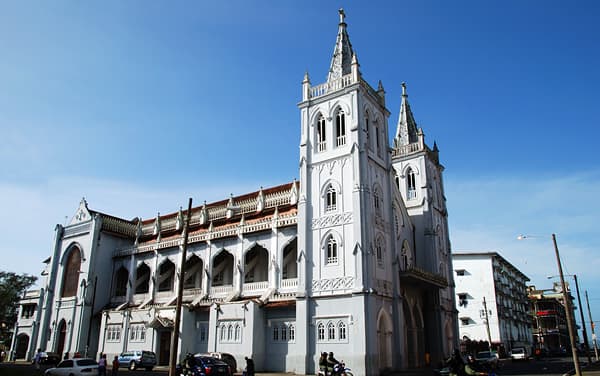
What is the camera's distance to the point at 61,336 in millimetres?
46125

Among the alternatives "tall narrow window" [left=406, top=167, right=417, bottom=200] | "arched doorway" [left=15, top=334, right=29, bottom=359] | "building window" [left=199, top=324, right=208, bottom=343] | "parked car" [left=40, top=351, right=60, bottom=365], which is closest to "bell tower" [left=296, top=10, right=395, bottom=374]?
"tall narrow window" [left=406, top=167, right=417, bottom=200]

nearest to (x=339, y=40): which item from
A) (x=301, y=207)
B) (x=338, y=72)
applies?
(x=338, y=72)

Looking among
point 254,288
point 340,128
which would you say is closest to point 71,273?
point 254,288

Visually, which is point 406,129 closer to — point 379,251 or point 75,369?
point 379,251

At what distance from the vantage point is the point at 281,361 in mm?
31453

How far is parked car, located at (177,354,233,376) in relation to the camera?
2370 cm

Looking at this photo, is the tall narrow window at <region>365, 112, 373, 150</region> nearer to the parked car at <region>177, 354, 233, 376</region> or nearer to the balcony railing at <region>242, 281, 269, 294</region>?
the balcony railing at <region>242, 281, 269, 294</region>

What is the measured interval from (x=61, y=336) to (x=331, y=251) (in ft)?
101

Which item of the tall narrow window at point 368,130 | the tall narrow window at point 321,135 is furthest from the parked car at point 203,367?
the tall narrow window at point 368,130

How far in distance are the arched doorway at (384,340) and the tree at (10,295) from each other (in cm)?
3597

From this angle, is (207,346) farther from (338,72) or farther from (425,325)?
(338,72)

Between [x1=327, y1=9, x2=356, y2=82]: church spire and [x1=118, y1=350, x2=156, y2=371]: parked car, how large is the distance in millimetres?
24606

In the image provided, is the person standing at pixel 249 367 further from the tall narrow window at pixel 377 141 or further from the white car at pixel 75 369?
the tall narrow window at pixel 377 141

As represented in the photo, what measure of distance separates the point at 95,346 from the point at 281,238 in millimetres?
22672
